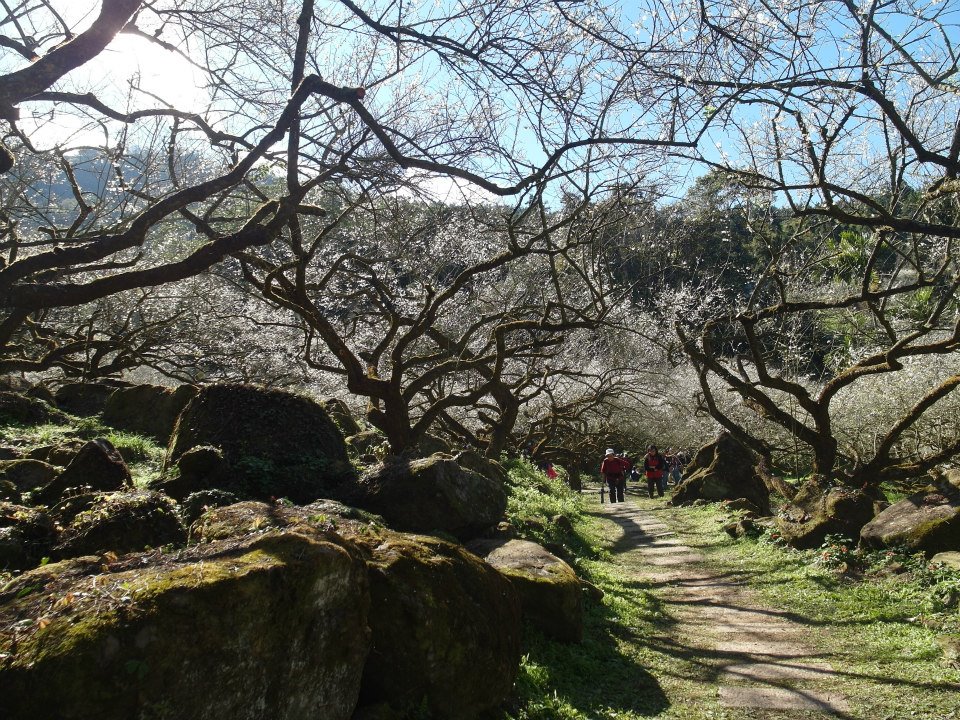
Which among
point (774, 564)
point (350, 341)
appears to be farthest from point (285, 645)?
point (350, 341)

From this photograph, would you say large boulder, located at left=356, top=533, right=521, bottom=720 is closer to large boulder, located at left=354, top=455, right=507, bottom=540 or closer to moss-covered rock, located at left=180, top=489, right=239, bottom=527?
moss-covered rock, located at left=180, top=489, right=239, bottom=527

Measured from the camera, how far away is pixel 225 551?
3799 mm

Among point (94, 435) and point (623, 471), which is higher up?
point (94, 435)

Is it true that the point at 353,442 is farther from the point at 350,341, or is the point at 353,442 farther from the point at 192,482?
the point at 192,482

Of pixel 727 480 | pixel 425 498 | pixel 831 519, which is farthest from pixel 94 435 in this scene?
pixel 727 480

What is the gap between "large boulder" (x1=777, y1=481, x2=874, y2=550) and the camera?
10.1m

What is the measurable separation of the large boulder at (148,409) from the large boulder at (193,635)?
8914 mm

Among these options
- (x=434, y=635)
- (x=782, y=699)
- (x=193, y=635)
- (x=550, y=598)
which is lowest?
(x=782, y=699)

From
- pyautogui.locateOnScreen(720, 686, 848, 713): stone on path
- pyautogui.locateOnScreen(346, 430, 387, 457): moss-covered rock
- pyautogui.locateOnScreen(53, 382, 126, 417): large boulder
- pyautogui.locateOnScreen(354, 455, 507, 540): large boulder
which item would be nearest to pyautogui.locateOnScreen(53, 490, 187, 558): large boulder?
pyautogui.locateOnScreen(354, 455, 507, 540): large boulder

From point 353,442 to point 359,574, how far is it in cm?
986

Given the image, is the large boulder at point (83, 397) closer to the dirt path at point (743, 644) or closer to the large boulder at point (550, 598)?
the dirt path at point (743, 644)

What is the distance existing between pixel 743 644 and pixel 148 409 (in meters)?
10.3

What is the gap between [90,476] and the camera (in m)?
6.55

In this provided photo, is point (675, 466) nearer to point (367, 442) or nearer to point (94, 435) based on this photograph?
point (367, 442)
